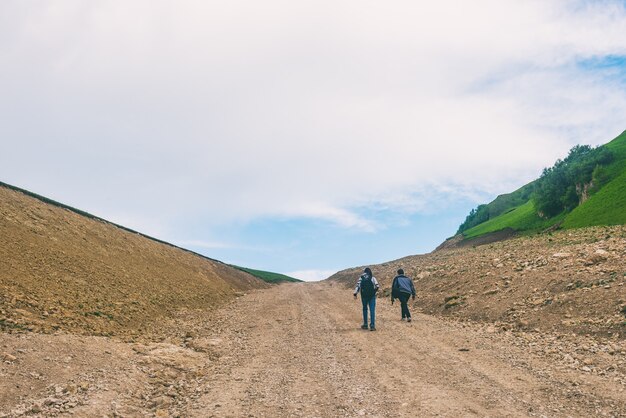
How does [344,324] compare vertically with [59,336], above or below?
below

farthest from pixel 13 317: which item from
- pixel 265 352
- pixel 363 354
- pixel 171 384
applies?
pixel 363 354

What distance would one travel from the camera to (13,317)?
41.1ft

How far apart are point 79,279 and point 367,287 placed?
14218 mm

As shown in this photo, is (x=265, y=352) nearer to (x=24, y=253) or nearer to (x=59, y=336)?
(x=59, y=336)

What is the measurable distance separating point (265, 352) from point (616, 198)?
78.4m

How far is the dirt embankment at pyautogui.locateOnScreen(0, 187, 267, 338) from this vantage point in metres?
14.3

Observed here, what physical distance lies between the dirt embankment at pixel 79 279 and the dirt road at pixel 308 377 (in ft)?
7.04

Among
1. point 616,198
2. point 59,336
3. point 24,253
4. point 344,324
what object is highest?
point 616,198

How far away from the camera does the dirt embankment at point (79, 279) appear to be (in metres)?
14.3

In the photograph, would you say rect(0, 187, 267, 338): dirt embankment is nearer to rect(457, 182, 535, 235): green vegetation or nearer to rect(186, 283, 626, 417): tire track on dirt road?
rect(186, 283, 626, 417): tire track on dirt road

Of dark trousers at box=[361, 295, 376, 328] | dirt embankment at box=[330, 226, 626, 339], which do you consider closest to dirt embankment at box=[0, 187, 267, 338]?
dark trousers at box=[361, 295, 376, 328]

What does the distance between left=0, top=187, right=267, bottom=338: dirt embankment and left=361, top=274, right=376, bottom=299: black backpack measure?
9450 millimetres

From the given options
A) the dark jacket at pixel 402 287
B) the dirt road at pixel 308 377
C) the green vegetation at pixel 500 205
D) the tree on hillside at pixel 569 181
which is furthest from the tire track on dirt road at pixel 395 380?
the green vegetation at pixel 500 205

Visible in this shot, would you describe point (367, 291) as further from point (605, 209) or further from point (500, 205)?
point (500, 205)
